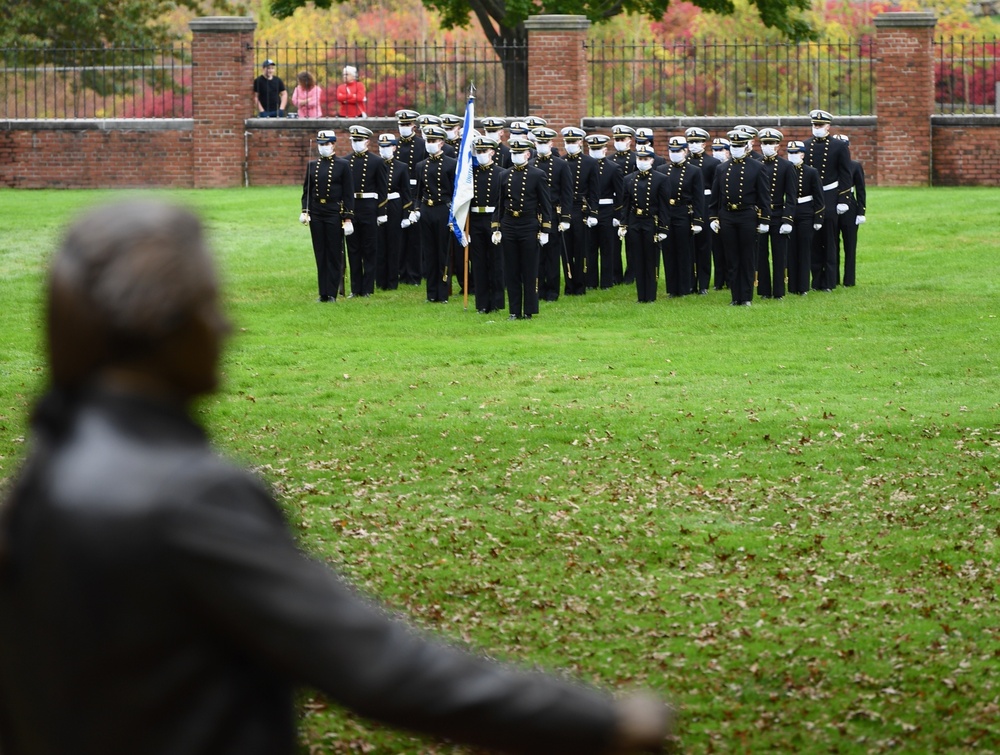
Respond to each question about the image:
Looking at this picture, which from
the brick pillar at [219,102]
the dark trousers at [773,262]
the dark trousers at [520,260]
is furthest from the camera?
the brick pillar at [219,102]

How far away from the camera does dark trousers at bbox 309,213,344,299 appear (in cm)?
2062

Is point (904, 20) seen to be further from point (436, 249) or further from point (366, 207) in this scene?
point (366, 207)

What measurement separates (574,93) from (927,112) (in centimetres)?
658

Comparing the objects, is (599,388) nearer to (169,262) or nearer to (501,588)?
(501,588)

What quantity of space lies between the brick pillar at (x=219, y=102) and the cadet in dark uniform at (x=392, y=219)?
35.6 ft

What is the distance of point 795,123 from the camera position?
31203mm

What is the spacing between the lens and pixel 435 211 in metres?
21.1

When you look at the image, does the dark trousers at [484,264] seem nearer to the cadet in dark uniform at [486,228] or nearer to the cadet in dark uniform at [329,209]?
the cadet in dark uniform at [486,228]

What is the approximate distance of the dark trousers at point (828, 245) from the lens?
2080cm

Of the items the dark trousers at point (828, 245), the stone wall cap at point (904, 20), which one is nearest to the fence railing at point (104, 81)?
the stone wall cap at point (904, 20)

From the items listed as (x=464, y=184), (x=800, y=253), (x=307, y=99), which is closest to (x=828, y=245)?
(x=800, y=253)

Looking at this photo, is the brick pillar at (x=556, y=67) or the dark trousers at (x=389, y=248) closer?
the dark trousers at (x=389, y=248)

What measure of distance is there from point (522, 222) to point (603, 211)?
297 cm

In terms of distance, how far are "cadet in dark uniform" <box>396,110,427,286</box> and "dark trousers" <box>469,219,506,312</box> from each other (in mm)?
2109
